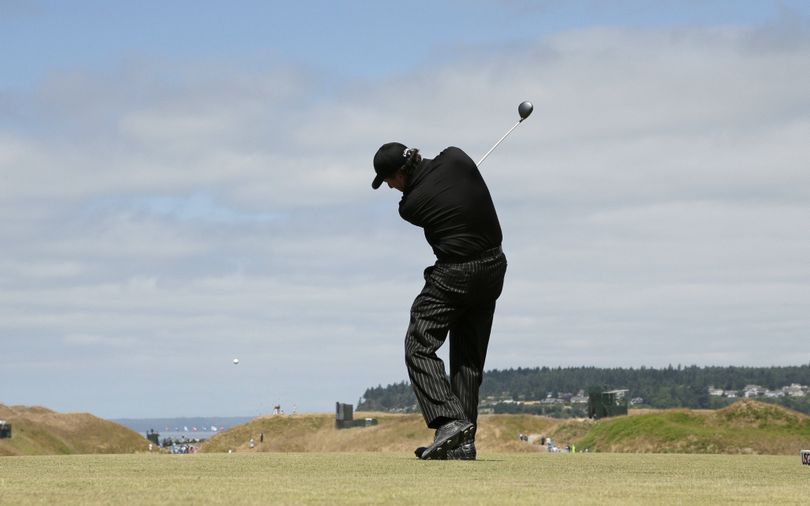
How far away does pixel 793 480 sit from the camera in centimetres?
837

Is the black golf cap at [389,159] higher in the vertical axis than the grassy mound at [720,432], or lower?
higher

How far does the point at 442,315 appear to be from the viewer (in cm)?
1017

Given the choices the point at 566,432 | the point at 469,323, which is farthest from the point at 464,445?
the point at 566,432

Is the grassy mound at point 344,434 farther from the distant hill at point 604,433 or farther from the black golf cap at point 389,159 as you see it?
the black golf cap at point 389,159

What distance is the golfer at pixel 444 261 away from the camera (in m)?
10.0

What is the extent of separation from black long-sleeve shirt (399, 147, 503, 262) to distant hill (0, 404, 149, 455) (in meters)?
57.0

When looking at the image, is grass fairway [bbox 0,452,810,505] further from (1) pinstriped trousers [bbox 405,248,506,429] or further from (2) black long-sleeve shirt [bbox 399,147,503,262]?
(2) black long-sleeve shirt [bbox 399,147,503,262]

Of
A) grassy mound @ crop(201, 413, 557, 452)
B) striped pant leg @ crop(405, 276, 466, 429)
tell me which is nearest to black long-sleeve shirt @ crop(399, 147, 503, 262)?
striped pant leg @ crop(405, 276, 466, 429)

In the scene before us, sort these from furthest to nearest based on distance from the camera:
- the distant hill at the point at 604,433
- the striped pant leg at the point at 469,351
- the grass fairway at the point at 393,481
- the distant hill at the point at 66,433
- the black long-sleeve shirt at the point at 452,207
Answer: the distant hill at the point at 66,433 → the distant hill at the point at 604,433 → the striped pant leg at the point at 469,351 → the black long-sleeve shirt at the point at 452,207 → the grass fairway at the point at 393,481

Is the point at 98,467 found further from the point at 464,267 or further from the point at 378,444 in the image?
the point at 378,444

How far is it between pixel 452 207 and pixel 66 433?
6654cm

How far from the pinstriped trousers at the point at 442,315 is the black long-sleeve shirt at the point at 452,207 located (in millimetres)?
131

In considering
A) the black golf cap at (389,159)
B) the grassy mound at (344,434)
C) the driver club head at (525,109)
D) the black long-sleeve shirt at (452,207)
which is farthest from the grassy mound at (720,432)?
the black golf cap at (389,159)

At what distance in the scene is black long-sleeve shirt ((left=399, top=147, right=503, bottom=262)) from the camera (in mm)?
10188
